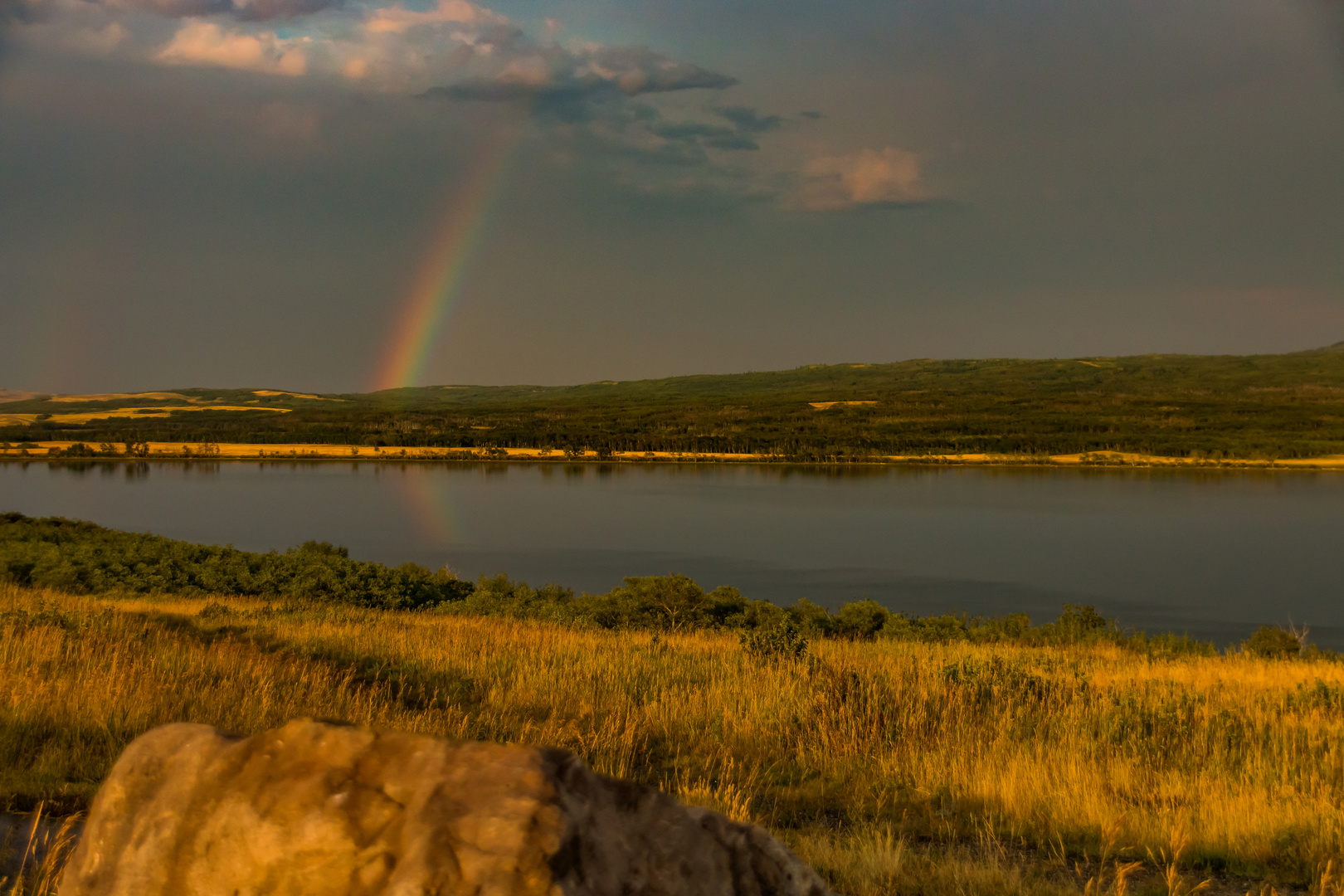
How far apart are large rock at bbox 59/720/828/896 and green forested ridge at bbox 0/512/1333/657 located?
1493cm

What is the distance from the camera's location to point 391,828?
1744mm

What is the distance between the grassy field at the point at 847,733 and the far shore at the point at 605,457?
4148 inches

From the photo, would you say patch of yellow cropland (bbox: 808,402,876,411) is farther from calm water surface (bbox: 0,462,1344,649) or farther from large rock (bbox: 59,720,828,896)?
large rock (bbox: 59,720,828,896)

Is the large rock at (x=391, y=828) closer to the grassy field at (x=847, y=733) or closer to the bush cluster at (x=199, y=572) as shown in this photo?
the grassy field at (x=847, y=733)

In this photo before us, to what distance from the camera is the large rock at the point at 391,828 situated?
1674mm

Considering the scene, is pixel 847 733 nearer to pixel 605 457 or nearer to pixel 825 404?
pixel 605 457

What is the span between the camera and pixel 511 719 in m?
6.52

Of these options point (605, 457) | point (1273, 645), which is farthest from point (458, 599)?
point (605, 457)

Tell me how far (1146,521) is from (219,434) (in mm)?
138058

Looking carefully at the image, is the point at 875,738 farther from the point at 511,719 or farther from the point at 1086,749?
the point at 511,719

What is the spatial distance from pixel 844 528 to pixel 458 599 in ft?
128

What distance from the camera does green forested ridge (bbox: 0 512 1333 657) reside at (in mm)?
18812

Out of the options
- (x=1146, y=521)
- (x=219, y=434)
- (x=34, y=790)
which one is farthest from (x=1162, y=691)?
(x=219, y=434)

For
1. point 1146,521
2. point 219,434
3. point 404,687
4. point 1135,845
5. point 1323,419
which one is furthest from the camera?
point 219,434
